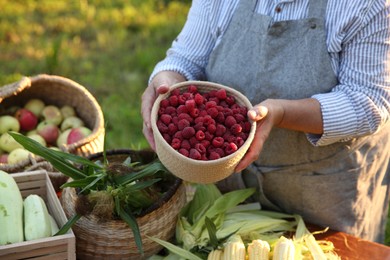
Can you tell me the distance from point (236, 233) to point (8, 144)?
999 mm

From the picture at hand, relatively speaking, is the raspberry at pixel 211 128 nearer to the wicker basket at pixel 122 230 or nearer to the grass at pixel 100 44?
the wicker basket at pixel 122 230

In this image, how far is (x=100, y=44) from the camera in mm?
4496

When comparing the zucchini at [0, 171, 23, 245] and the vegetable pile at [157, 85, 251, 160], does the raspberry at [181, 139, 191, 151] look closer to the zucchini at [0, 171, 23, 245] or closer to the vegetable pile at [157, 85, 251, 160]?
the vegetable pile at [157, 85, 251, 160]

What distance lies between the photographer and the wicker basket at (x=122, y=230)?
1500 mm

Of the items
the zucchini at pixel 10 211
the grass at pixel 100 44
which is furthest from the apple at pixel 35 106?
the grass at pixel 100 44

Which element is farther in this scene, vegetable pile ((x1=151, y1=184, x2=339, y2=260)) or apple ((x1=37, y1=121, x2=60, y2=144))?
apple ((x1=37, y1=121, x2=60, y2=144))

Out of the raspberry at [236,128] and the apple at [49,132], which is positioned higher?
the raspberry at [236,128]

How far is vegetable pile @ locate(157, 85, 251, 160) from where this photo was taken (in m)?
1.36

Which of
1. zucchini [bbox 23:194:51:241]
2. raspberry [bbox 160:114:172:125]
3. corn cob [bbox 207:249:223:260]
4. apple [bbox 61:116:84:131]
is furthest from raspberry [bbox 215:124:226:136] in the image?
apple [bbox 61:116:84:131]

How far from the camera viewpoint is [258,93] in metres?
1.73

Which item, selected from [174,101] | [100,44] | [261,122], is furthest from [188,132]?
[100,44]

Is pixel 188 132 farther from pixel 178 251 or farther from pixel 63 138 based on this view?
pixel 63 138

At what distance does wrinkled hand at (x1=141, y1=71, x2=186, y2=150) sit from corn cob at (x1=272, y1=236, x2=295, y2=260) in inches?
16.3

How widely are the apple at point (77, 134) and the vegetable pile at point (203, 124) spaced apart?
2.52 ft
